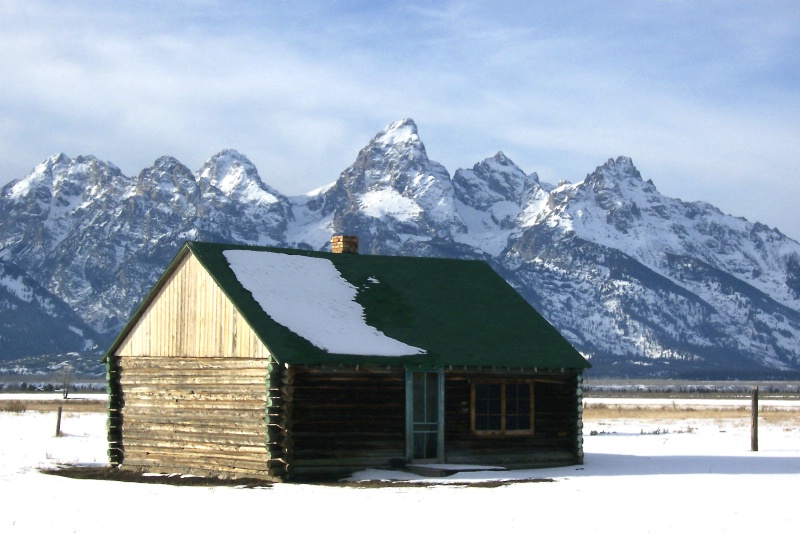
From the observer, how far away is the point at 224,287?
32.3 meters

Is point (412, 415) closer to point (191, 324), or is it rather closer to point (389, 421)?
point (389, 421)

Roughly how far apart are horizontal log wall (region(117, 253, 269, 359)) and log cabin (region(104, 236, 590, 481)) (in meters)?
0.04

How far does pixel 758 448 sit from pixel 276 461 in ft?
60.6

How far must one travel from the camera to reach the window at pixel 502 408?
34.3m

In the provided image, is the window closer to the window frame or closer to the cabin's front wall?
the window frame

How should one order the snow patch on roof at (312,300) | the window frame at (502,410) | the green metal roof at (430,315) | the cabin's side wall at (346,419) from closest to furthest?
1. the cabin's side wall at (346,419)
2. the green metal roof at (430,315)
3. the snow patch on roof at (312,300)
4. the window frame at (502,410)

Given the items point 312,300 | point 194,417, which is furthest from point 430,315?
point 194,417

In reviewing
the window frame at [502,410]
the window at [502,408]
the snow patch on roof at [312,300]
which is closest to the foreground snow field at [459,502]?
the window frame at [502,410]

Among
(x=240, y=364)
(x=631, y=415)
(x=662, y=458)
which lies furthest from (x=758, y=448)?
(x=631, y=415)

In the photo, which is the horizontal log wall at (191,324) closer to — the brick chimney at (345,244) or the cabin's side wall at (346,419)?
the cabin's side wall at (346,419)

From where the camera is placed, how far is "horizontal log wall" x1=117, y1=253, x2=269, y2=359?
3175cm

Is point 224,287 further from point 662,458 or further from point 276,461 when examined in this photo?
point 662,458

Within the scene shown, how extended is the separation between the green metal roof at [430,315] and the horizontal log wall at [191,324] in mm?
316

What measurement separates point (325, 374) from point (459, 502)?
7.04 metres
